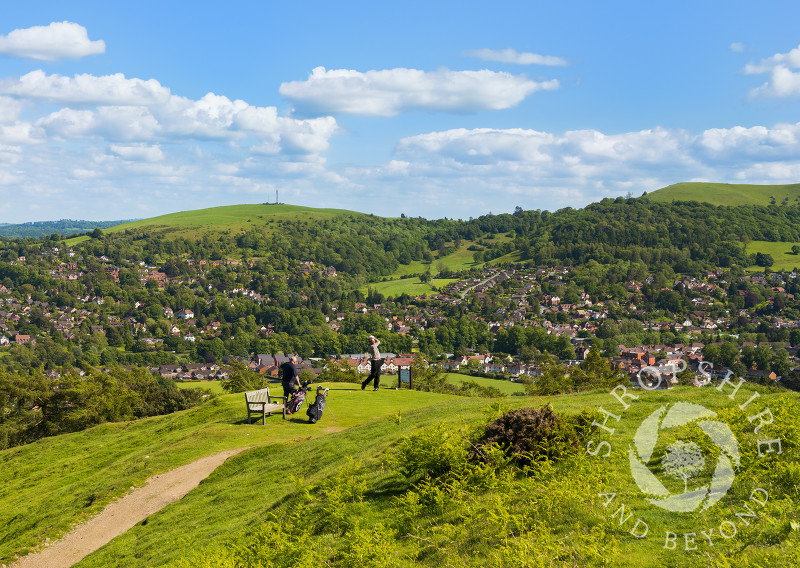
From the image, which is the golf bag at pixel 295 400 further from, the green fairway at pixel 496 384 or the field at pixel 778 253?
the field at pixel 778 253

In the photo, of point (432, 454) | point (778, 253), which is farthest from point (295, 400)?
point (778, 253)

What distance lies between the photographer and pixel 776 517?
739 centimetres

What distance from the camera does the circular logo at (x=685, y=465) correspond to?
8.34 meters

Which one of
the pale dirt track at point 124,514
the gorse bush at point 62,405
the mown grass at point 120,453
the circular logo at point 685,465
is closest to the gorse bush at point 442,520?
the circular logo at point 685,465

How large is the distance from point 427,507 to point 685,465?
416 centimetres

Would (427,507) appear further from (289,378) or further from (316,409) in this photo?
(289,378)

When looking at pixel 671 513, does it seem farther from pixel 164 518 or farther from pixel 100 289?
pixel 100 289

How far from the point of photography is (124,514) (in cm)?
1571

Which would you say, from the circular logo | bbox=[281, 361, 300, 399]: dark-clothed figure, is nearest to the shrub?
bbox=[281, 361, 300, 399]: dark-clothed figure

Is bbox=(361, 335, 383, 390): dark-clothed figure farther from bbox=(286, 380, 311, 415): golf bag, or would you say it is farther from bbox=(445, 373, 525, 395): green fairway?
bbox=(445, 373, 525, 395): green fairway

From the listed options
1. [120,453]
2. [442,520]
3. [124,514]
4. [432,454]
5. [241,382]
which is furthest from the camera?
[241,382]

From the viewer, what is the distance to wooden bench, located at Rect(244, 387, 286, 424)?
21.7 meters

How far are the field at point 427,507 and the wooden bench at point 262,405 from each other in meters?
1.44

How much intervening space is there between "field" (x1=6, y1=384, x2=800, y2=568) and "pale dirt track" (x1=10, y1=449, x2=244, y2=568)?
1.78 feet
